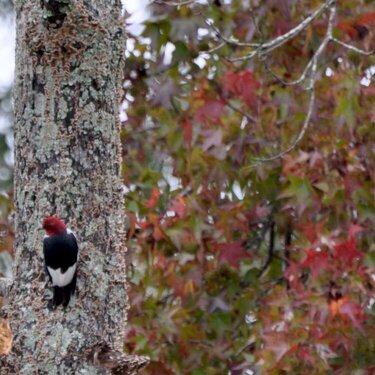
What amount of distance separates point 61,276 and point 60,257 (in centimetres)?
7

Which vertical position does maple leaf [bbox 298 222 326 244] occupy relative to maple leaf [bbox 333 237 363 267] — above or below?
above

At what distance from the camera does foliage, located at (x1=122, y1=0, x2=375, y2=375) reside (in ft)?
15.0

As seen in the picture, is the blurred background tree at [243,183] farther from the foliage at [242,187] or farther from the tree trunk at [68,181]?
the tree trunk at [68,181]

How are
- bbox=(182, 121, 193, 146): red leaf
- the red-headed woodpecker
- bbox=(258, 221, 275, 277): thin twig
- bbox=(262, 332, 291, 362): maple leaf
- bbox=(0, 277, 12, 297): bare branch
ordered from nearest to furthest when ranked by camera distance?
1. the red-headed woodpecker
2. bbox=(0, 277, 12, 297): bare branch
3. bbox=(262, 332, 291, 362): maple leaf
4. bbox=(182, 121, 193, 146): red leaf
5. bbox=(258, 221, 275, 277): thin twig

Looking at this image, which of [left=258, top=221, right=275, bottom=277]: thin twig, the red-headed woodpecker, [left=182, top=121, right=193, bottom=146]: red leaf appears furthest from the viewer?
[left=258, top=221, right=275, bottom=277]: thin twig

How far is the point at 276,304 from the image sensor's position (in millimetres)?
4551

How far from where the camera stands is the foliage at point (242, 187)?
15.0 ft

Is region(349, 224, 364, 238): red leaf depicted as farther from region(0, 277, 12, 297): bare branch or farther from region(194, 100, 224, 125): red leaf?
region(0, 277, 12, 297): bare branch

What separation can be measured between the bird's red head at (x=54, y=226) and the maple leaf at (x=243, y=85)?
71.5 inches

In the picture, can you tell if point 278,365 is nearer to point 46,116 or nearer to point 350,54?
point 350,54

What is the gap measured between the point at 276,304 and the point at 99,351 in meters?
1.59

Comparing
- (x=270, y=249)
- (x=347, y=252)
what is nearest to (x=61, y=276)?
(x=347, y=252)

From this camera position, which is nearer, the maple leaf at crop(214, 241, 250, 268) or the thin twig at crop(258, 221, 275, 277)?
the maple leaf at crop(214, 241, 250, 268)

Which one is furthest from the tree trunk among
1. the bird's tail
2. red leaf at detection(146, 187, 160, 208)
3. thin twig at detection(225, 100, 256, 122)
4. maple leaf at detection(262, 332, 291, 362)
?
red leaf at detection(146, 187, 160, 208)
